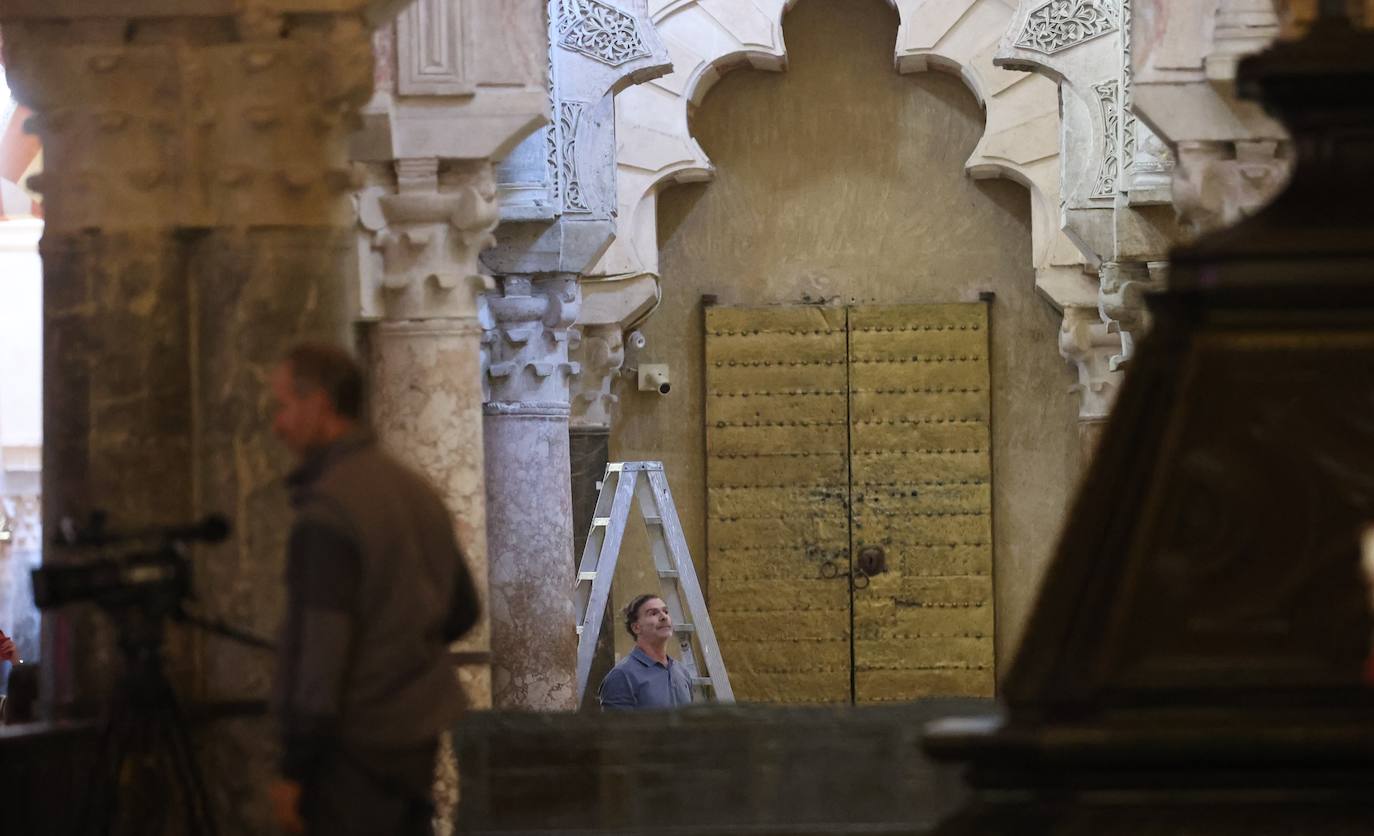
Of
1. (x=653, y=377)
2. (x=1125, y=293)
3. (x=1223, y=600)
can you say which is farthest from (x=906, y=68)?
(x=1223, y=600)

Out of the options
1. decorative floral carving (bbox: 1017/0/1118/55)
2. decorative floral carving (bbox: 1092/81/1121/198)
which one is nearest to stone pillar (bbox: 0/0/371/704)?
decorative floral carving (bbox: 1092/81/1121/198)

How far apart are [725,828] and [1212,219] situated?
173 inches

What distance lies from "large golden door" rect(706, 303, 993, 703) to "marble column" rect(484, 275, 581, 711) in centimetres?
473

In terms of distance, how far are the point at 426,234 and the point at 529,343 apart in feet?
9.61

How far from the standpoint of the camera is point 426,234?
31.3ft

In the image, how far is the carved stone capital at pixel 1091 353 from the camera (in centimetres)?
1545

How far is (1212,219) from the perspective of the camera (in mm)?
8898

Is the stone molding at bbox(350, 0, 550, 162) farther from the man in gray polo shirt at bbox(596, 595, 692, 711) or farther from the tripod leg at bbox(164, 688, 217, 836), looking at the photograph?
the tripod leg at bbox(164, 688, 217, 836)

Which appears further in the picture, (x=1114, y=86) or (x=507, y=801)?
(x=1114, y=86)

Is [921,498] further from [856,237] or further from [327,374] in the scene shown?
[327,374]

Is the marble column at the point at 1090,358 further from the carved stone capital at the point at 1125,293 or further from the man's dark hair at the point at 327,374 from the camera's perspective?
the man's dark hair at the point at 327,374

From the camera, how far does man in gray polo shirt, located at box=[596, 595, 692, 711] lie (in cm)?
973

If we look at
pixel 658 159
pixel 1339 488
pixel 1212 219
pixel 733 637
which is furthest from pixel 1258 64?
pixel 733 637

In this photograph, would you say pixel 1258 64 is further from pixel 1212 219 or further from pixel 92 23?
pixel 1212 219
